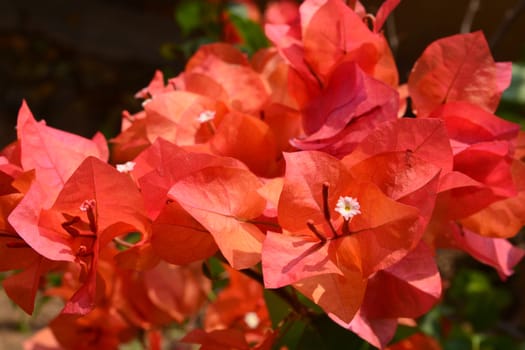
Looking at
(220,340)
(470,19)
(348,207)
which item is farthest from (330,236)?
(470,19)

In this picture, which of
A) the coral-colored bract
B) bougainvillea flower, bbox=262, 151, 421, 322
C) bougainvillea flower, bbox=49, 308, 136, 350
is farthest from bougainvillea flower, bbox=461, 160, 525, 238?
bougainvillea flower, bbox=49, 308, 136, 350

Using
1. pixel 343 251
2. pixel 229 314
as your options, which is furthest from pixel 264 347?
pixel 229 314

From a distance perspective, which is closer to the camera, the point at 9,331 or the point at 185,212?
the point at 185,212

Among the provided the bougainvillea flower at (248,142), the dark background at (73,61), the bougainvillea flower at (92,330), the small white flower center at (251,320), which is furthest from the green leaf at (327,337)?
the dark background at (73,61)

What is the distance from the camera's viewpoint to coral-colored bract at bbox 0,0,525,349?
381 millimetres

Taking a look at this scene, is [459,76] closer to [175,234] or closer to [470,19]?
[175,234]

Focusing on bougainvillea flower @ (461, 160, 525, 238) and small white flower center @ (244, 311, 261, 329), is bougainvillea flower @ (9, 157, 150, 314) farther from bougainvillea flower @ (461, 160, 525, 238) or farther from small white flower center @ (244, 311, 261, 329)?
small white flower center @ (244, 311, 261, 329)

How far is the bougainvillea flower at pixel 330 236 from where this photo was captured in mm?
370

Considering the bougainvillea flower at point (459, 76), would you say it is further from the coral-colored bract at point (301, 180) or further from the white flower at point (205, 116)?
the white flower at point (205, 116)

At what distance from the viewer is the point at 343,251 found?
390mm

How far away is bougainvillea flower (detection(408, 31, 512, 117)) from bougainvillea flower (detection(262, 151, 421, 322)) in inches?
4.5

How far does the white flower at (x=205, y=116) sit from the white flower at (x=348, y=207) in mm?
123

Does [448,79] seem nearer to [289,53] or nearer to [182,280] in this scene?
[289,53]

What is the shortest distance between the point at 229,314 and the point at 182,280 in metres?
0.07
